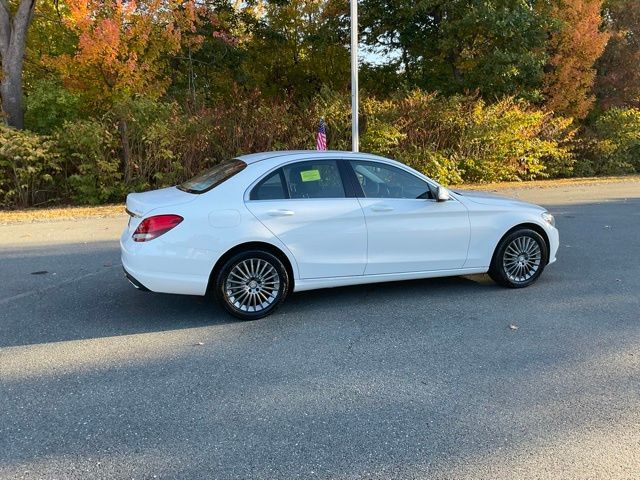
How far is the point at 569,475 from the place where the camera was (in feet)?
9.85

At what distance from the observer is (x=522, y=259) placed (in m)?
6.44

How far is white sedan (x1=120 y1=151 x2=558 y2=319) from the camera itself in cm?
520

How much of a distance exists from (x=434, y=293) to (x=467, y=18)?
Result: 16.8m

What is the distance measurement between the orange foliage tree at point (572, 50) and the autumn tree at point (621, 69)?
324 centimetres

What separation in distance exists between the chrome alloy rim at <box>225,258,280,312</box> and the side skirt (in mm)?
277

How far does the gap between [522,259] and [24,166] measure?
12535 millimetres

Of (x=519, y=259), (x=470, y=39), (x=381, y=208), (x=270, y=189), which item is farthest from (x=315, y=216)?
(x=470, y=39)

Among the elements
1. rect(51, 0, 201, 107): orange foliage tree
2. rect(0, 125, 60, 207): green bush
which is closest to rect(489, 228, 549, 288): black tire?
rect(0, 125, 60, 207): green bush

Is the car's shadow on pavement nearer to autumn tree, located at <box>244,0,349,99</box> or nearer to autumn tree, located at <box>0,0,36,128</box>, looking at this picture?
autumn tree, located at <box>0,0,36,128</box>

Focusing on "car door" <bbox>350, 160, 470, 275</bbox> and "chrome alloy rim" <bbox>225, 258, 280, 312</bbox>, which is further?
"car door" <bbox>350, 160, 470, 275</bbox>

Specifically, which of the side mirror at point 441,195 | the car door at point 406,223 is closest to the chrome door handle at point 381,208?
the car door at point 406,223

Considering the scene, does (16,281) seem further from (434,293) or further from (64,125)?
(64,125)

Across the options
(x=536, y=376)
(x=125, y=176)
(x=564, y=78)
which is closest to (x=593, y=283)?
(x=536, y=376)

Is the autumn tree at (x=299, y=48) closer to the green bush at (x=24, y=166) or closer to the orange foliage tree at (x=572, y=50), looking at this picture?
the orange foliage tree at (x=572, y=50)
